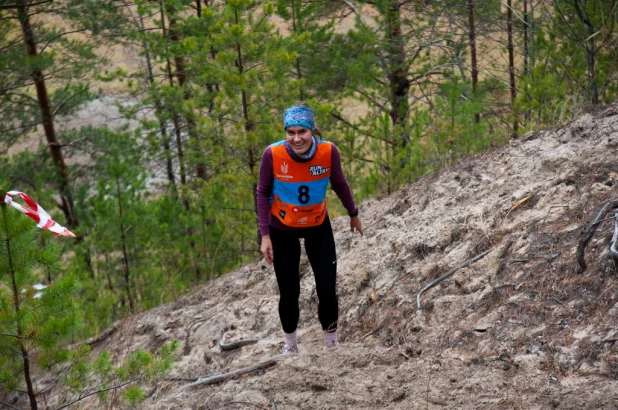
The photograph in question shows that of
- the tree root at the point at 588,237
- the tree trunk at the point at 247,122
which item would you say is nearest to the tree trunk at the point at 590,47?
the tree root at the point at 588,237

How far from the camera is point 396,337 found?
454 centimetres

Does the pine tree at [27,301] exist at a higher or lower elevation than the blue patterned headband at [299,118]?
lower

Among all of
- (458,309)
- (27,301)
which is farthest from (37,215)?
(458,309)

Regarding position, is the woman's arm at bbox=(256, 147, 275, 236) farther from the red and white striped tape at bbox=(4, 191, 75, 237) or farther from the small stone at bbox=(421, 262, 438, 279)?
the small stone at bbox=(421, 262, 438, 279)

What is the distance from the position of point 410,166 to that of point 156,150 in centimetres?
791

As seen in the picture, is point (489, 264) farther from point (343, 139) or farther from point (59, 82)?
point (59, 82)

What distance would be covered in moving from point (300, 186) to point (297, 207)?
5.5 inches

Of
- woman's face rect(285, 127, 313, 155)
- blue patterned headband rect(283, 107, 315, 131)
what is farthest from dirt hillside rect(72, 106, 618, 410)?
blue patterned headband rect(283, 107, 315, 131)

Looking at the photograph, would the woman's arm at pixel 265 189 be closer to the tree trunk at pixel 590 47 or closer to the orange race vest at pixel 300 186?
the orange race vest at pixel 300 186

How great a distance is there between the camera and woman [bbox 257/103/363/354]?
4246mm

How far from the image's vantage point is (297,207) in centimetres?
431

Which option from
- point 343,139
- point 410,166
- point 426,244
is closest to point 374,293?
point 426,244

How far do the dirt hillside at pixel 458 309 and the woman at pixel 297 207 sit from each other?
43cm

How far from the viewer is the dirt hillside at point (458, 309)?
11.1 feet
